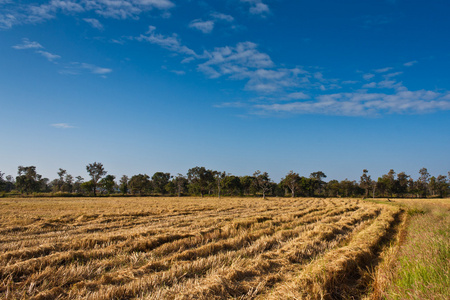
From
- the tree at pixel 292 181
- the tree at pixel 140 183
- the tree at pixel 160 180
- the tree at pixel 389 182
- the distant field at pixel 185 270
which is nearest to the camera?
the distant field at pixel 185 270

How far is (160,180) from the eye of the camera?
10988cm

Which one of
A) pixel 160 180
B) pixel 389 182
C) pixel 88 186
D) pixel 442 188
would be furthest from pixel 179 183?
pixel 442 188

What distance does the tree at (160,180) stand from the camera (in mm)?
106125

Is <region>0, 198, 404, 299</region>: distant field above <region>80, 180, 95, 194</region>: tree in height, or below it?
above

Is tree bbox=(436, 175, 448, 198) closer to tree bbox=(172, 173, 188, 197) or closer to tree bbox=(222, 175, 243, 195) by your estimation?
tree bbox=(222, 175, 243, 195)

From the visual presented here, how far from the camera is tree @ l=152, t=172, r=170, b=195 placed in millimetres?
106125

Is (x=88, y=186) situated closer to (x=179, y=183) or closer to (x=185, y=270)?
A: (x=179, y=183)

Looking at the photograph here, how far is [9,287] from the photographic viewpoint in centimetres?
493

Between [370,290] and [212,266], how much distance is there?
12.4 feet

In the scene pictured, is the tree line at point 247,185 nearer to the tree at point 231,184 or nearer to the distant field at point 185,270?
the tree at point 231,184

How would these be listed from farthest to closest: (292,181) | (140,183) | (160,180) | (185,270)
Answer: (160,180) → (140,183) → (292,181) → (185,270)

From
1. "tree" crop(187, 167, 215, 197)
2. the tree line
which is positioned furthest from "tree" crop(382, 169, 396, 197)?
"tree" crop(187, 167, 215, 197)

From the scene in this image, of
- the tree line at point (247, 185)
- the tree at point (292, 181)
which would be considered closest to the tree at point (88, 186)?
the tree line at point (247, 185)

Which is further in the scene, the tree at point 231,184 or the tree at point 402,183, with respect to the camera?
the tree at point 402,183
